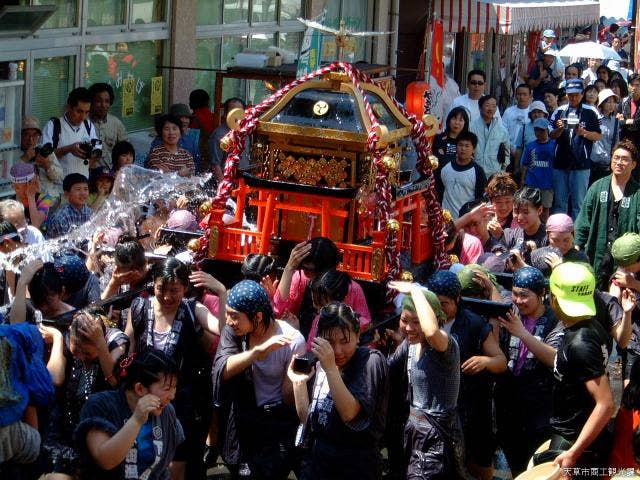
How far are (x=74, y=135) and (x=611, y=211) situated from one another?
4.74 m

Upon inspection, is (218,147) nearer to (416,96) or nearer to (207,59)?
(416,96)

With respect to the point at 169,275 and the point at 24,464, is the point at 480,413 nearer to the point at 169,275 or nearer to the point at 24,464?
the point at 169,275

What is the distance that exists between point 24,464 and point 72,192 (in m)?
3.59

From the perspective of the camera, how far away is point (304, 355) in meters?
6.09

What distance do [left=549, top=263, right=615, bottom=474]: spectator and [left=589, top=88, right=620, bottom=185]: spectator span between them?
8.63 m

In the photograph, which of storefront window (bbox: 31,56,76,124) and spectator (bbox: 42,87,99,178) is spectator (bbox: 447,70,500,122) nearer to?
storefront window (bbox: 31,56,76,124)

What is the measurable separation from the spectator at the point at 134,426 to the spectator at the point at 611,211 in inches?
218

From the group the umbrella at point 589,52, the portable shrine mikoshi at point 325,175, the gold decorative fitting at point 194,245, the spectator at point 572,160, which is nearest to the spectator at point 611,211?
the portable shrine mikoshi at point 325,175

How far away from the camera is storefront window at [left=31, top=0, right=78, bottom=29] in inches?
436

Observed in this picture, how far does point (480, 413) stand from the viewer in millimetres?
6789

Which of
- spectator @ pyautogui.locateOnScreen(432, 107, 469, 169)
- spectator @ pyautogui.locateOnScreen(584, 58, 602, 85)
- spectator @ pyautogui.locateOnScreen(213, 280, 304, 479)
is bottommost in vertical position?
spectator @ pyautogui.locateOnScreen(213, 280, 304, 479)

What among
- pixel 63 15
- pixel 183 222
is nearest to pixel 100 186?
pixel 183 222

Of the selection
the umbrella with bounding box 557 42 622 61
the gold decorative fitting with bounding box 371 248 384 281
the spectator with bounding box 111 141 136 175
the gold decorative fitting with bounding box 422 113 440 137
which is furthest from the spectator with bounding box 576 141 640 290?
the umbrella with bounding box 557 42 622 61

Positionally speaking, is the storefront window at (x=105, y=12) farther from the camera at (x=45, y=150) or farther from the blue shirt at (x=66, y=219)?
the blue shirt at (x=66, y=219)
